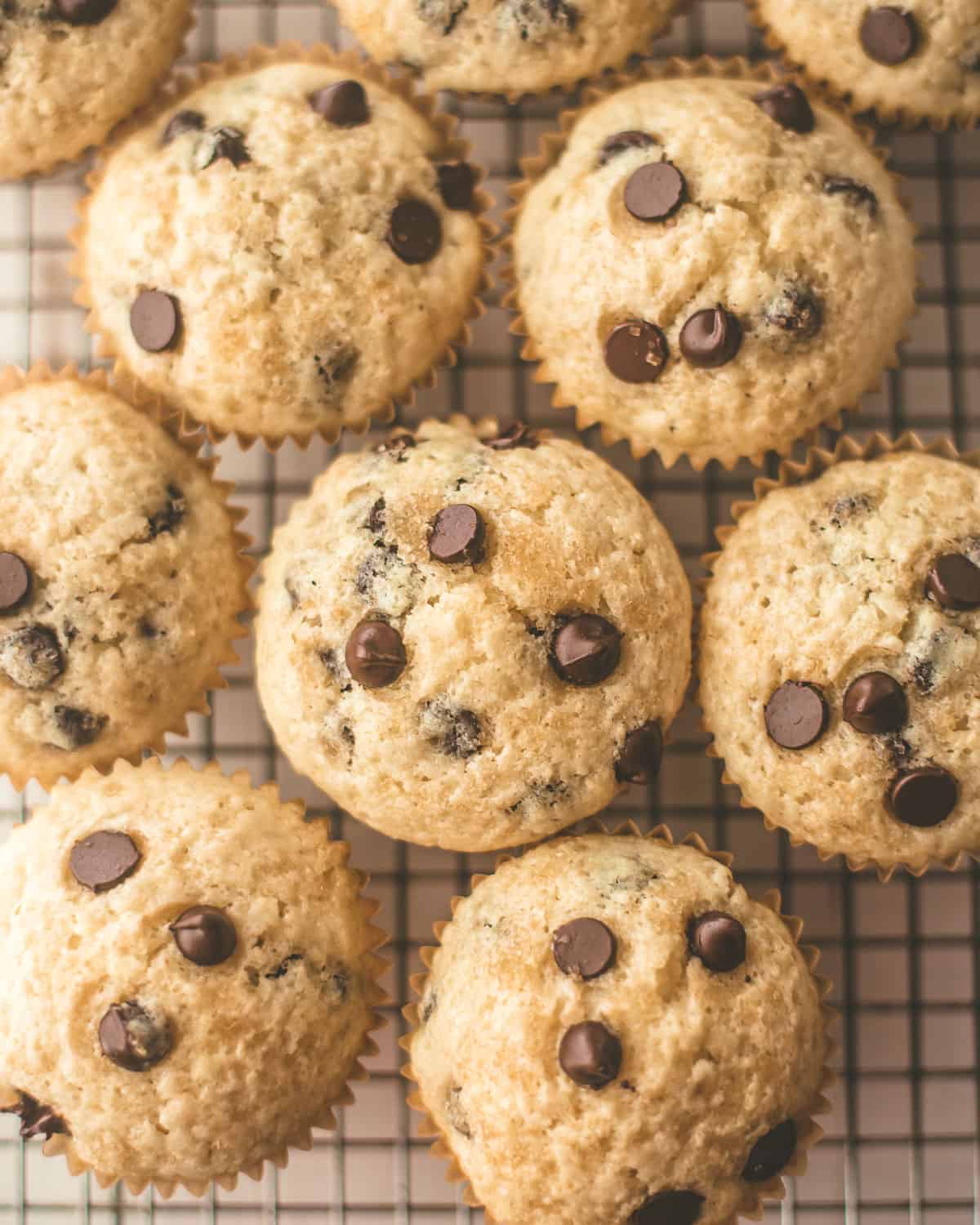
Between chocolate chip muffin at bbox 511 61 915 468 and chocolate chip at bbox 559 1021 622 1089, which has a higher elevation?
chocolate chip muffin at bbox 511 61 915 468

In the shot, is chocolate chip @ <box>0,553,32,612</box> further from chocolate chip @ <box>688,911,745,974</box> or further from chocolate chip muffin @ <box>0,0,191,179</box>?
chocolate chip @ <box>688,911,745,974</box>

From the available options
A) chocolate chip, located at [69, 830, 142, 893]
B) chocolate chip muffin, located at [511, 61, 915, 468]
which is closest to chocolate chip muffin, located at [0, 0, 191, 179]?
chocolate chip muffin, located at [511, 61, 915, 468]

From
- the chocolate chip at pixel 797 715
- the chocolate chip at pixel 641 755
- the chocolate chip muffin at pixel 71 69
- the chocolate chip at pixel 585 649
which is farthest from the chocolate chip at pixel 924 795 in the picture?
the chocolate chip muffin at pixel 71 69

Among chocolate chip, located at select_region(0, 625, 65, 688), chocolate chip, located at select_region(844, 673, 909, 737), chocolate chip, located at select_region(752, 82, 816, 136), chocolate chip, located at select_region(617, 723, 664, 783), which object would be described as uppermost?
chocolate chip, located at select_region(752, 82, 816, 136)

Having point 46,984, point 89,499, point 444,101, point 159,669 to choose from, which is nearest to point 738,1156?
point 46,984

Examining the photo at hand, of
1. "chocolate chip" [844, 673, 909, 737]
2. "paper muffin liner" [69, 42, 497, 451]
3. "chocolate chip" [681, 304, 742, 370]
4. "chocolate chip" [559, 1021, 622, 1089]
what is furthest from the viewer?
"paper muffin liner" [69, 42, 497, 451]

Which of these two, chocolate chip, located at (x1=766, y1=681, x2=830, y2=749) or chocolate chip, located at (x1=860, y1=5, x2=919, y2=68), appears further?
chocolate chip, located at (x1=860, y1=5, x2=919, y2=68)
